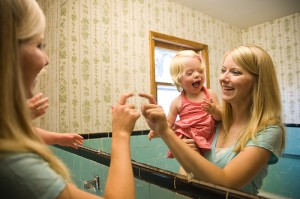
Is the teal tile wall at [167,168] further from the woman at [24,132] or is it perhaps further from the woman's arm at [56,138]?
the woman at [24,132]

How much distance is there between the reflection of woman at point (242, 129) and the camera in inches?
21.1

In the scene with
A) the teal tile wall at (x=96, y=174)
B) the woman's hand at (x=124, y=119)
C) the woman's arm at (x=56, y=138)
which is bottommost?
the teal tile wall at (x=96, y=174)

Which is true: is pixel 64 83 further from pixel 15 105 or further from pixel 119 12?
pixel 15 105

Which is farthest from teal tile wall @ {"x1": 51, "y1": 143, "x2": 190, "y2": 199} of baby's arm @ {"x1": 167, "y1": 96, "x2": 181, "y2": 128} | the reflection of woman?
baby's arm @ {"x1": 167, "y1": 96, "x2": 181, "y2": 128}

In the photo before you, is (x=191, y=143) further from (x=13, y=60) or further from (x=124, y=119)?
(x=13, y=60)

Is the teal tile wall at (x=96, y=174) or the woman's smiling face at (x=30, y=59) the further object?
the teal tile wall at (x=96, y=174)

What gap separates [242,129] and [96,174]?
2.14 feet

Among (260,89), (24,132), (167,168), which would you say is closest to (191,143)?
(167,168)

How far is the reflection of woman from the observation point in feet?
1.76

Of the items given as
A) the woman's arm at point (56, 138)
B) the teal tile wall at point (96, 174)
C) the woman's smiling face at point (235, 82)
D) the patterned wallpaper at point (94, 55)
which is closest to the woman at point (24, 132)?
the teal tile wall at point (96, 174)

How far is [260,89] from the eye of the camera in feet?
2.02

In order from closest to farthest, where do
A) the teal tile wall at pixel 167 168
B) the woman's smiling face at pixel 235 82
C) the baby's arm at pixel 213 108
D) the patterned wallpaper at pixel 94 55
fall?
the teal tile wall at pixel 167 168, the woman's smiling face at pixel 235 82, the baby's arm at pixel 213 108, the patterned wallpaper at pixel 94 55

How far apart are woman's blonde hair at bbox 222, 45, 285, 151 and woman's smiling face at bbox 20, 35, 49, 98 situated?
1.55ft

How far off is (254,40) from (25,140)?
623 millimetres
